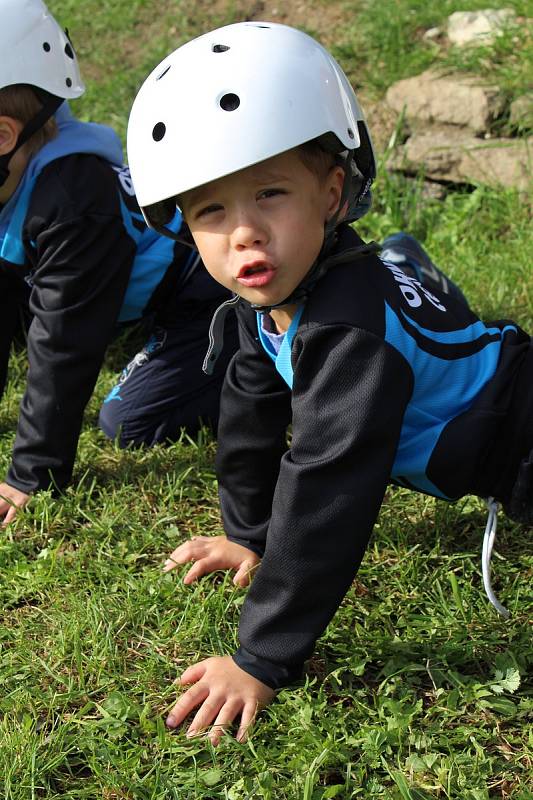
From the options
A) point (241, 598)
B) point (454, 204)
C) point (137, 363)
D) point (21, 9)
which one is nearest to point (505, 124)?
point (454, 204)

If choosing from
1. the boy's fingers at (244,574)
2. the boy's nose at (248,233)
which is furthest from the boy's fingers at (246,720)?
the boy's nose at (248,233)

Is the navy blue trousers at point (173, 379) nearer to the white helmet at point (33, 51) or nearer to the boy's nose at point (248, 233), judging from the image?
the white helmet at point (33, 51)

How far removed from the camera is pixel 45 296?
130 inches

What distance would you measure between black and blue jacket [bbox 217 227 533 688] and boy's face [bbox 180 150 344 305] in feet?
0.33

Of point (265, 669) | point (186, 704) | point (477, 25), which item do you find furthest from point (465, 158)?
point (186, 704)

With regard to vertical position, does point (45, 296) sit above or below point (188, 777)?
above

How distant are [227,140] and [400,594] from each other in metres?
1.34

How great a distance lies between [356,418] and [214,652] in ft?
2.65

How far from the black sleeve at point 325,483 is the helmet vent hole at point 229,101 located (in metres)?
0.51

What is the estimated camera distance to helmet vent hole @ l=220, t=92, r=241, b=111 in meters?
2.25

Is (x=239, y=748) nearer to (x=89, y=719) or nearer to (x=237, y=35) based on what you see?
(x=89, y=719)

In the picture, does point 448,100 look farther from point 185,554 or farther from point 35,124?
point 185,554

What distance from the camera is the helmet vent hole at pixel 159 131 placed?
232 cm

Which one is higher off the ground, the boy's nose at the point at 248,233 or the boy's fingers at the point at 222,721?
the boy's nose at the point at 248,233
